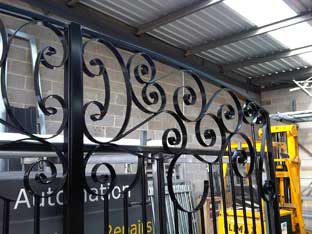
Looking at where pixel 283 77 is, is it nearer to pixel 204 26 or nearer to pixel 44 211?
pixel 204 26

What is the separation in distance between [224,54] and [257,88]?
76.2 inches

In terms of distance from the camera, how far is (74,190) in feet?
2.81

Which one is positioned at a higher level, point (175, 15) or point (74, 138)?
point (175, 15)

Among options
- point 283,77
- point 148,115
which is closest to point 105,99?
point 148,115

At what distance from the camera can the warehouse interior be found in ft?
2.94

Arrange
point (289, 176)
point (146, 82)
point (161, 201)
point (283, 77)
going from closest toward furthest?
point (146, 82) < point (161, 201) < point (289, 176) < point (283, 77)

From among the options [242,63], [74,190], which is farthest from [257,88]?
[74,190]

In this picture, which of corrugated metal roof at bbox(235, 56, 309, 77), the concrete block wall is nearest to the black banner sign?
the concrete block wall

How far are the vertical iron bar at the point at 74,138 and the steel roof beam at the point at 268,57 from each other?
4.34 meters

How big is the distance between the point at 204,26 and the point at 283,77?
8.09 feet

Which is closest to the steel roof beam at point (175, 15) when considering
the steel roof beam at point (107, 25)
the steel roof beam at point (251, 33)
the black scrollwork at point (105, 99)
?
the steel roof beam at point (107, 25)

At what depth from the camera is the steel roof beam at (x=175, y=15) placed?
10.7 feet

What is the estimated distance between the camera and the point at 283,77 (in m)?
5.82

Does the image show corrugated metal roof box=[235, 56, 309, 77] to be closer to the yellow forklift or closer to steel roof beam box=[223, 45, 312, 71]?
steel roof beam box=[223, 45, 312, 71]
